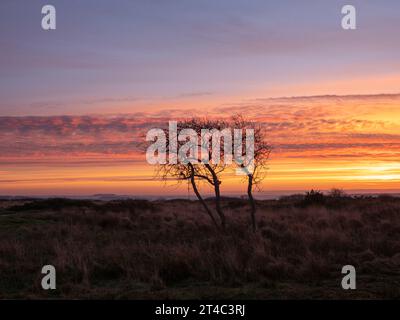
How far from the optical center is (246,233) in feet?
70.7

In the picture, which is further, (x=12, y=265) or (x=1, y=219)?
(x=1, y=219)

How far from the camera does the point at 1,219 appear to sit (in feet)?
102

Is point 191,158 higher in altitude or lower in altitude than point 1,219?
higher
